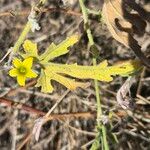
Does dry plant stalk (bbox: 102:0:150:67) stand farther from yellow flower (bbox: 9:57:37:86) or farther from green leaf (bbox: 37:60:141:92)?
yellow flower (bbox: 9:57:37:86)

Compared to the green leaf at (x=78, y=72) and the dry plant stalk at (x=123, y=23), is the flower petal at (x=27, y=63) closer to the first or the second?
the green leaf at (x=78, y=72)

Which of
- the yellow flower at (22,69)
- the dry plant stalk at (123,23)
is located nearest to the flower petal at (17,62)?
the yellow flower at (22,69)

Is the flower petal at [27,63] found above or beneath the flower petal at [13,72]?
above

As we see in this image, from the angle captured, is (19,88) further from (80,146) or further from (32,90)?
(80,146)

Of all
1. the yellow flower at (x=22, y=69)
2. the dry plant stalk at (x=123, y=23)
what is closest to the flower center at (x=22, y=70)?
the yellow flower at (x=22, y=69)

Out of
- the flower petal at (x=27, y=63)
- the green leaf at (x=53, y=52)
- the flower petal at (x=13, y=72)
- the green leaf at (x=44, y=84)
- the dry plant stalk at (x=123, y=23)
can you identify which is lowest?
the green leaf at (x=44, y=84)

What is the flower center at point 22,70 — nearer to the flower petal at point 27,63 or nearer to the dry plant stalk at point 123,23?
the flower petal at point 27,63

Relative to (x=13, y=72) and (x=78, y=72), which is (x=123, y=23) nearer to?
(x=78, y=72)

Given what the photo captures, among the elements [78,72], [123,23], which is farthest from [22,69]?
[123,23]

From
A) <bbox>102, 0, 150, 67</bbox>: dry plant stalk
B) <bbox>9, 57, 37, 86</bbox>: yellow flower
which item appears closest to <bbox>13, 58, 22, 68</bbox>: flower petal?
<bbox>9, 57, 37, 86</bbox>: yellow flower

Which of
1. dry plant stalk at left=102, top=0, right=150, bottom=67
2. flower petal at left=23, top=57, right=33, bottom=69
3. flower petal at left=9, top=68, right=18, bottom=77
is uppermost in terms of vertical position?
dry plant stalk at left=102, top=0, right=150, bottom=67

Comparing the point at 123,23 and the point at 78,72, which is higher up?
the point at 123,23

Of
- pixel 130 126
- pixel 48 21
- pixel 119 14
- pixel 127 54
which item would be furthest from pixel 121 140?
pixel 119 14
